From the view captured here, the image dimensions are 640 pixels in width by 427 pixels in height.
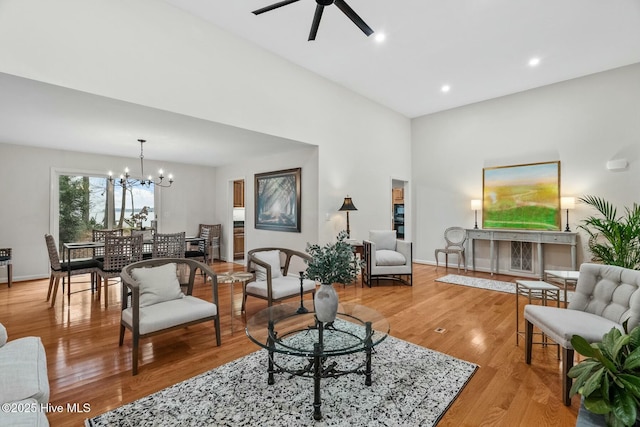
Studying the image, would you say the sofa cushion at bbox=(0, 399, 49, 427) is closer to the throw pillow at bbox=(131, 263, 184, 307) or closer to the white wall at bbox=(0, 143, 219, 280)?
the throw pillow at bbox=(131, 263, 184, 307)

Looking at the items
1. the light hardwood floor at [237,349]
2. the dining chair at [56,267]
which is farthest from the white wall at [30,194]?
the dining chair at [56,267]

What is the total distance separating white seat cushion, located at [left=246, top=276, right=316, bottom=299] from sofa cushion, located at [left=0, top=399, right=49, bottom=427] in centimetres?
222

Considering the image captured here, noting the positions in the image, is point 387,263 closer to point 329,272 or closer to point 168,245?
point 329,272

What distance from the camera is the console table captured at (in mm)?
5301

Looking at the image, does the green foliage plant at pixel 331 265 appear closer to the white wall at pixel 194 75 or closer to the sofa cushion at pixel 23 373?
the sofa cushion at pixel 23 373

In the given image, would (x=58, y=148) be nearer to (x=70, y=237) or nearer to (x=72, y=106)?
(x=70, y=237)

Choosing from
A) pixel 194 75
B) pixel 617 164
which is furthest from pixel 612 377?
pixel 617 164

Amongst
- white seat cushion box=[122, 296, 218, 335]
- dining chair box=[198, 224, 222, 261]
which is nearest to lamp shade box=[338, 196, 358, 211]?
white seat cushion box=[122, 296, 218, 335]

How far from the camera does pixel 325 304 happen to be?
224 centimetres

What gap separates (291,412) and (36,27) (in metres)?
3.76

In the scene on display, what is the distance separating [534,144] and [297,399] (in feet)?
21.0

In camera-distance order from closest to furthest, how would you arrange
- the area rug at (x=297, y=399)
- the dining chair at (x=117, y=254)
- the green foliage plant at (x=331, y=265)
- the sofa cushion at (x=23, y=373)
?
the sofa cushion at (x=23, y=373)
the area rug at (x=297, y=399)
the green foliage plant at (x=331, y=265)
the dining chair at (x=117, y=254)

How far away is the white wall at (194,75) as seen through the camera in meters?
2.70

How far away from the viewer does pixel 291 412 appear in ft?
6.34
